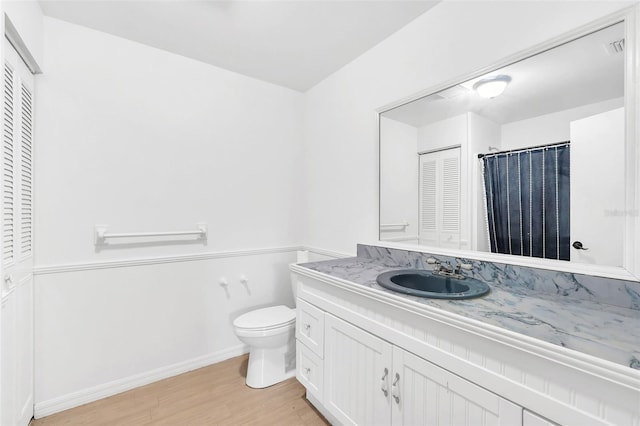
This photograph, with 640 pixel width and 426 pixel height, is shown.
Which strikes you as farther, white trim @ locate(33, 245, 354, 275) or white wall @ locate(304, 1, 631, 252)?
white trim @ locate(33, 245, 354, 275)

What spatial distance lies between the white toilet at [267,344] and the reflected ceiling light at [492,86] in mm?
1824

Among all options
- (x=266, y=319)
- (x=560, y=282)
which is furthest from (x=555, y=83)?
(x=266, y=319)

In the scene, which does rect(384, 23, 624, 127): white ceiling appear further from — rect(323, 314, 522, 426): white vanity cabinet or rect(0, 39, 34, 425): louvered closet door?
rect(0, 39, 34, 425): louvered closet door

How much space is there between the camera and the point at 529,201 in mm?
1359

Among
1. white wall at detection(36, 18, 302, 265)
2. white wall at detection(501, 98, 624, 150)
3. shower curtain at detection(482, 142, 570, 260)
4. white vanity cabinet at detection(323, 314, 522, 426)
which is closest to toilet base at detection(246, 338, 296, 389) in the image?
white vanity cabinet at detection(323, 314, 522, 426)

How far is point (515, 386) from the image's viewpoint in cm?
86

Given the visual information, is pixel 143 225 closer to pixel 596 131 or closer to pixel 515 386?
pixel 515 386

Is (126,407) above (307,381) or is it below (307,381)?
below

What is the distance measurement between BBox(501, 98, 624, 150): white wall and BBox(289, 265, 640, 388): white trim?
0.90m

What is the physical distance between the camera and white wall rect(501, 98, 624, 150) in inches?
44.9

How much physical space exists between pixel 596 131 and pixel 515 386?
3.32ft

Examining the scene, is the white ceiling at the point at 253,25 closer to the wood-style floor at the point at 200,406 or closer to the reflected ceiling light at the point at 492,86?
the reflected ceiling light at the point at 492,86

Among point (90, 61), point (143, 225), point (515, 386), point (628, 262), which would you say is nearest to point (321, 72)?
point (90, 61)

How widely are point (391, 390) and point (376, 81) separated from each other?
184 centimetres
